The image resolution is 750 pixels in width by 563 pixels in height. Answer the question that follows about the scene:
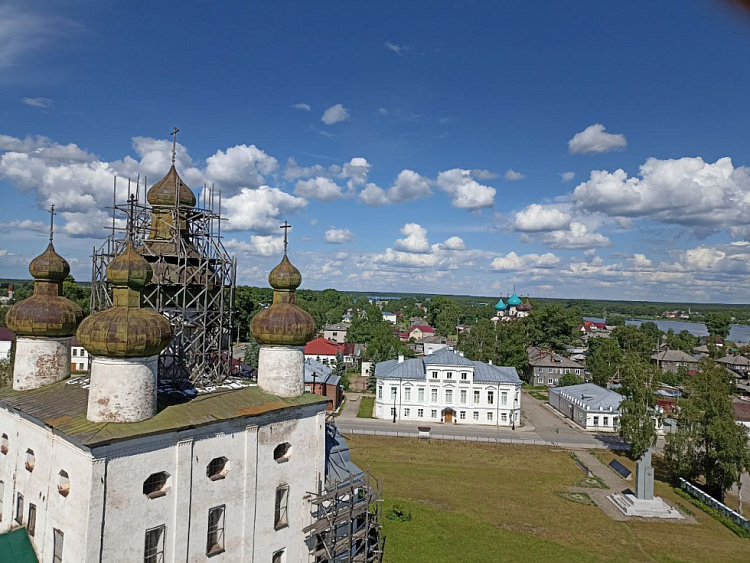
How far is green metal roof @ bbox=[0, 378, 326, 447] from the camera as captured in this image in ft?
46.8

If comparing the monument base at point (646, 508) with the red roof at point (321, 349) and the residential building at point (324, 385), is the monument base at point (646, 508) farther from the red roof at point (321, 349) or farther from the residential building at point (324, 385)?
the red roof at point (321, 349)

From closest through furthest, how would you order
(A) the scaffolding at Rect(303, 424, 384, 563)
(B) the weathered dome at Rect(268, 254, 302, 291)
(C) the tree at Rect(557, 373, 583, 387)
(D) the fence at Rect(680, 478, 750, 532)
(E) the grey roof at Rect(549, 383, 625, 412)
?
(A) the scaffolding at Rect(303, 424, 384, 563) → (B) the weathered dome at Rect(268, 254, 302, 291) → (D) the fence at Rect(680, 478, 750, 532) → (E) the grey roof at Rect(549, 383, 625, 412) → (C) the tree at Rect(557, 373, 583, 387)

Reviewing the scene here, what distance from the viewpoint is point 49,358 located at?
19922 millimetres

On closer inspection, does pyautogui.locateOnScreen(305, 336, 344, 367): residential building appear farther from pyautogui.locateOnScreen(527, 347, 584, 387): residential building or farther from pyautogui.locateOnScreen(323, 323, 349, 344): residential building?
pyautogui.locateOnScreen(323, 323, 349, 344): residential building

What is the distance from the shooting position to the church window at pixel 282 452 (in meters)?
18.2

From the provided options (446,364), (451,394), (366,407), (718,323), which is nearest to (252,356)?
(366,407)

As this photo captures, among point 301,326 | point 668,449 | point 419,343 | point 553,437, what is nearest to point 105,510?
point 301,326

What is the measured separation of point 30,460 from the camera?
16625mm

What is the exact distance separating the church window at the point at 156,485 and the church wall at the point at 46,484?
1.56 meters

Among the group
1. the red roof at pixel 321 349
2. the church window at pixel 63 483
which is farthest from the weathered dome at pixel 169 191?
the red roof at pixel 321 349

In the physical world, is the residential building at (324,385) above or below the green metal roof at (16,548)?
below

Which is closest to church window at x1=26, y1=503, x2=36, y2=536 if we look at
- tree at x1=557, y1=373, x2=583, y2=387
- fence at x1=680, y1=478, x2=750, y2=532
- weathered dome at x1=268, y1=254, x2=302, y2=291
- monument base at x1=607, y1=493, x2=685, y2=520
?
weathered dome at x1=268, y1=254, x2=302, y2=291

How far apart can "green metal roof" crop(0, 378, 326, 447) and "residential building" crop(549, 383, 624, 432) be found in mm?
35312

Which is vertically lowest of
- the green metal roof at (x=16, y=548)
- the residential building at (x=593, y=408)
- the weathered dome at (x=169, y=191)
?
the residential building at (x=593, y=408)
